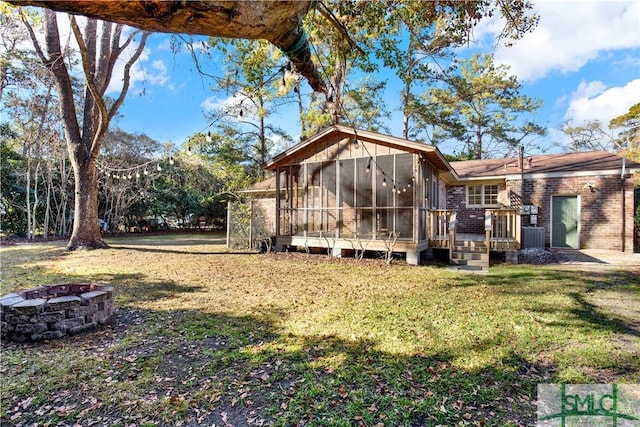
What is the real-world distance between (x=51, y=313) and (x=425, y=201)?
9.32 metres

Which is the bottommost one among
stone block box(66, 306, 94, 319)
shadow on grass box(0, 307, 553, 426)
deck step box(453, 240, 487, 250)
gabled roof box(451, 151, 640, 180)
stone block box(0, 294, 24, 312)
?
shadow on grass box(0, 307, 553, 426)

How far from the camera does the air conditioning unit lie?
11.4 meters

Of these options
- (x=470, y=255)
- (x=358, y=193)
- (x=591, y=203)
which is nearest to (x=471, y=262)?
(x=470, y=255)

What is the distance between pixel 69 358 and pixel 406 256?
812 cm

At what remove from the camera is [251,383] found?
284 centimetres

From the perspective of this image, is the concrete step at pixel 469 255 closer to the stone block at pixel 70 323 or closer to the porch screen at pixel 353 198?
the porch screen at pixel 353 198

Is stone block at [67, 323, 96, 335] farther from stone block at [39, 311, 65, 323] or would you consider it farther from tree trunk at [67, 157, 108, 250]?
tree trunk at [67, 157, 108, 250]

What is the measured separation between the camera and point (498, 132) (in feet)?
75.7

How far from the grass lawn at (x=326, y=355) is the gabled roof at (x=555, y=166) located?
282 inches

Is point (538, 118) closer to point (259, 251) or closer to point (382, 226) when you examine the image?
point (382, 226)

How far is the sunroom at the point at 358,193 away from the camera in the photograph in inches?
363

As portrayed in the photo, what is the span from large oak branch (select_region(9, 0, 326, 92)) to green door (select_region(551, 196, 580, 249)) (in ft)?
47.1

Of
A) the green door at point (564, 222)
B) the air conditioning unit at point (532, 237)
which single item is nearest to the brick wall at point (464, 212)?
the air conditioning unit at point (532, 237)

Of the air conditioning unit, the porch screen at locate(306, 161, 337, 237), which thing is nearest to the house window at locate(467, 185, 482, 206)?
the air conditioning unit
